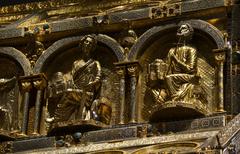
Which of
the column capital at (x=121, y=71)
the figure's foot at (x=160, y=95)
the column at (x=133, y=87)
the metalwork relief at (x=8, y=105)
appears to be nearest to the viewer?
the figure's foot at (x=160, y=95)

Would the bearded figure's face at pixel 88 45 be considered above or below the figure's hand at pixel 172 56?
above

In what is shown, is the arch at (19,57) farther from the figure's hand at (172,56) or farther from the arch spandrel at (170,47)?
the figure's hand at (172,56)

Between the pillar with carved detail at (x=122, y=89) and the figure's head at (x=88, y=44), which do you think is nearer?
the pillar with carved detail at (x=122, y=89)

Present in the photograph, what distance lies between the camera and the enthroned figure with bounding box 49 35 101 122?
2038 cm

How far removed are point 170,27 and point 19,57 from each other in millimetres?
3311

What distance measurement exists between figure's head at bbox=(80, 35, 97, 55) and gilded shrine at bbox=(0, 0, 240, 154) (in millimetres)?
20

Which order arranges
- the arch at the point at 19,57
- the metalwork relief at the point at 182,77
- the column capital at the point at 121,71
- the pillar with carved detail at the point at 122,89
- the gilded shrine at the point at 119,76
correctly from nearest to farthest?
the gilded shrine at the point at 119,76 < the metalwork relief at the point at 182,77 < the pillar with carved detail at the point at 122,89 < the column capital at the point at 121,71 < the arch at the point at 19,57

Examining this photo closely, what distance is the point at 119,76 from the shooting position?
67.5 feet

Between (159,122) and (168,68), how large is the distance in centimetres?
130

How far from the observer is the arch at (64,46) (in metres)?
21.0

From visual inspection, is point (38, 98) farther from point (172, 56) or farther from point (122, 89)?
point (172, 56)

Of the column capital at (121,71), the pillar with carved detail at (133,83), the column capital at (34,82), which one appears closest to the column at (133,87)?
the pillar with carved detail at (133,83)

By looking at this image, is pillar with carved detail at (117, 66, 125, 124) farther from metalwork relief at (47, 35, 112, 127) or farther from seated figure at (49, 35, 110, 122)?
seated figure at (49, 35, 110, 122)

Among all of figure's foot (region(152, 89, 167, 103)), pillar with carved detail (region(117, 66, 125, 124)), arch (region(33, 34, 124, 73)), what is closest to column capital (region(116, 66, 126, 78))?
pillar with carved detail (region(117, 66, 125, 124))
